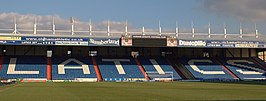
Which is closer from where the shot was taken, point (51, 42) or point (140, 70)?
point (51, 42)

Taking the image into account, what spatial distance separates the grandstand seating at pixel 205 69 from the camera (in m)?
65.1

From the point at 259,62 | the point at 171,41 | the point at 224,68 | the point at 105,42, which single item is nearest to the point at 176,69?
the point at 171,41

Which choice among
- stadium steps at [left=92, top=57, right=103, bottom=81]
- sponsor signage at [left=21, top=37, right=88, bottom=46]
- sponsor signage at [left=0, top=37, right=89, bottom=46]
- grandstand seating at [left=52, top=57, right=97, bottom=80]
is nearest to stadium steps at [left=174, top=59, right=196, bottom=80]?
stadium steps at [left=92, top=57, right=103, bottom=81]

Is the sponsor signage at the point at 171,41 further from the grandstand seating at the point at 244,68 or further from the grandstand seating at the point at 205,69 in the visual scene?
the grandstand seating at the point at 244,68

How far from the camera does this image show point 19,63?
63281mm

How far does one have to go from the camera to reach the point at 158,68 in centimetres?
6706

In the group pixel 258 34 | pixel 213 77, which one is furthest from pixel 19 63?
pixel 258 34

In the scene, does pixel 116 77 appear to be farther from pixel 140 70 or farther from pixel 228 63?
pixel 228 63

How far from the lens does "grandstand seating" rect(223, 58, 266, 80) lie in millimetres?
66356

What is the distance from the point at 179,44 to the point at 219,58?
14.0 meters

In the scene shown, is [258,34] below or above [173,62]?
above

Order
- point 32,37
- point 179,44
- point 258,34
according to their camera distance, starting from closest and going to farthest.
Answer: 1. point 32,37
2. point 179,44
3. point 258,34

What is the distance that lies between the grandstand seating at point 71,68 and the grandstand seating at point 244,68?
25.5m

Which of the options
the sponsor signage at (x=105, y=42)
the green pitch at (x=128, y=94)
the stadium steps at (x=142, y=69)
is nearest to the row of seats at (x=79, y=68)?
the stadium steps at (x=142, y=69)
